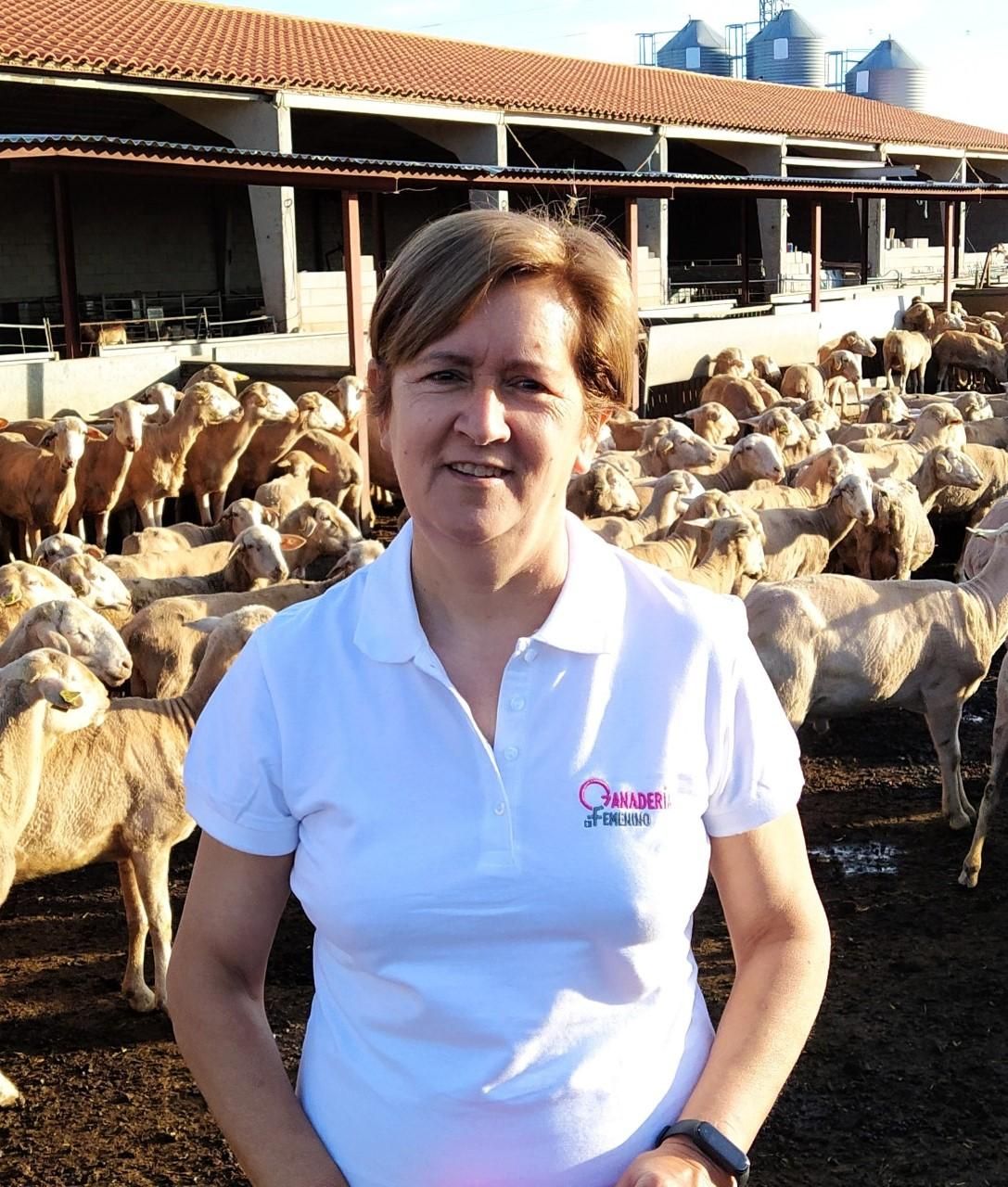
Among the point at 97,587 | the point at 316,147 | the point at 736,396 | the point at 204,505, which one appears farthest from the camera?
the point at 316,147

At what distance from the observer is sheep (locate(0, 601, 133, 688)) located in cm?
656

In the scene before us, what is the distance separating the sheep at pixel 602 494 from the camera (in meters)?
10.6

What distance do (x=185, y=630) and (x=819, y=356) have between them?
695 inches

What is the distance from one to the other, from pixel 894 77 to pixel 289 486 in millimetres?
71726

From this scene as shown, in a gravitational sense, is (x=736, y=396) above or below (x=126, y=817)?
above

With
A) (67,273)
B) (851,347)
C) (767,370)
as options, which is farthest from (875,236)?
(67,273)

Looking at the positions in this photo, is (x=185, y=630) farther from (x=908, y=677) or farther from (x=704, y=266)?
(x=704, y=266)

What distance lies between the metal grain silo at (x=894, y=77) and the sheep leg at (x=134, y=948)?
77.4m

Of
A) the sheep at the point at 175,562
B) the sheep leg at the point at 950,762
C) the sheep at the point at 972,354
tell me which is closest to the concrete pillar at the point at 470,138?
the sheep at the point at 972,354

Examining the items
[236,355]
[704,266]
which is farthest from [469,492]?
[704,266]

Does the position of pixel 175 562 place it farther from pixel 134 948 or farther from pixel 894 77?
pixel 894 77

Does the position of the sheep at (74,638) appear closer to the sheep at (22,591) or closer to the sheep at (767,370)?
the sheep at (22,591)

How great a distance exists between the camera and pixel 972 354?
24875mm

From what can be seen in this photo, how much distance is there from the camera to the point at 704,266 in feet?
125
